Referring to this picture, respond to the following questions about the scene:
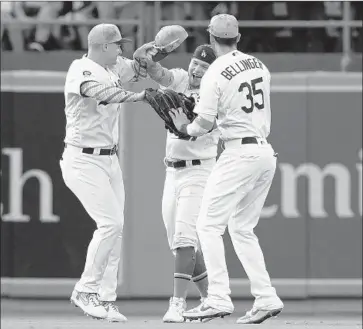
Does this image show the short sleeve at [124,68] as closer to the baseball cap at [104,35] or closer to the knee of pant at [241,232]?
the baseball cap at [104,35]

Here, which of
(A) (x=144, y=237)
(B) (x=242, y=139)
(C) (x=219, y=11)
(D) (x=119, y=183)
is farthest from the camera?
(A) (x=144, y=237)

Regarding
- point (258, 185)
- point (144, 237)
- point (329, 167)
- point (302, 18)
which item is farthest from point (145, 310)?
point (258, 185)

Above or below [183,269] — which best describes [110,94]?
above

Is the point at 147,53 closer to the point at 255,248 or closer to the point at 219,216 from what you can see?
the point at 219,216

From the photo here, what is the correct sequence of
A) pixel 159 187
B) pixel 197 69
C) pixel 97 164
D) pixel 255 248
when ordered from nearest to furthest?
pixel 255 248
pixel 97 164
pixel 197 69
pixel 159 187

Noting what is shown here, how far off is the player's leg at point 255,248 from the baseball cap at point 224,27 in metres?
0.74

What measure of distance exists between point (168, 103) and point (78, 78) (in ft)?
1.92

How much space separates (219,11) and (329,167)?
1859 mm

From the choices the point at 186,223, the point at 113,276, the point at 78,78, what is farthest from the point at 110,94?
the point at 113,276

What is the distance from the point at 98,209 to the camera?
8.02 m

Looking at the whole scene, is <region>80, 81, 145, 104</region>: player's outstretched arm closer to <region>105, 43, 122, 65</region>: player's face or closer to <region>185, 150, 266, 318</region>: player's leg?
<region>105, 43, 122, 65</region>: player's face

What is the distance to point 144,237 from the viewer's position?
11.4m

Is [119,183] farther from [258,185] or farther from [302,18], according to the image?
→ [302,18]

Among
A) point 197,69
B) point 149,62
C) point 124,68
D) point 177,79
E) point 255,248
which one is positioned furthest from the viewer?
point 177,79
